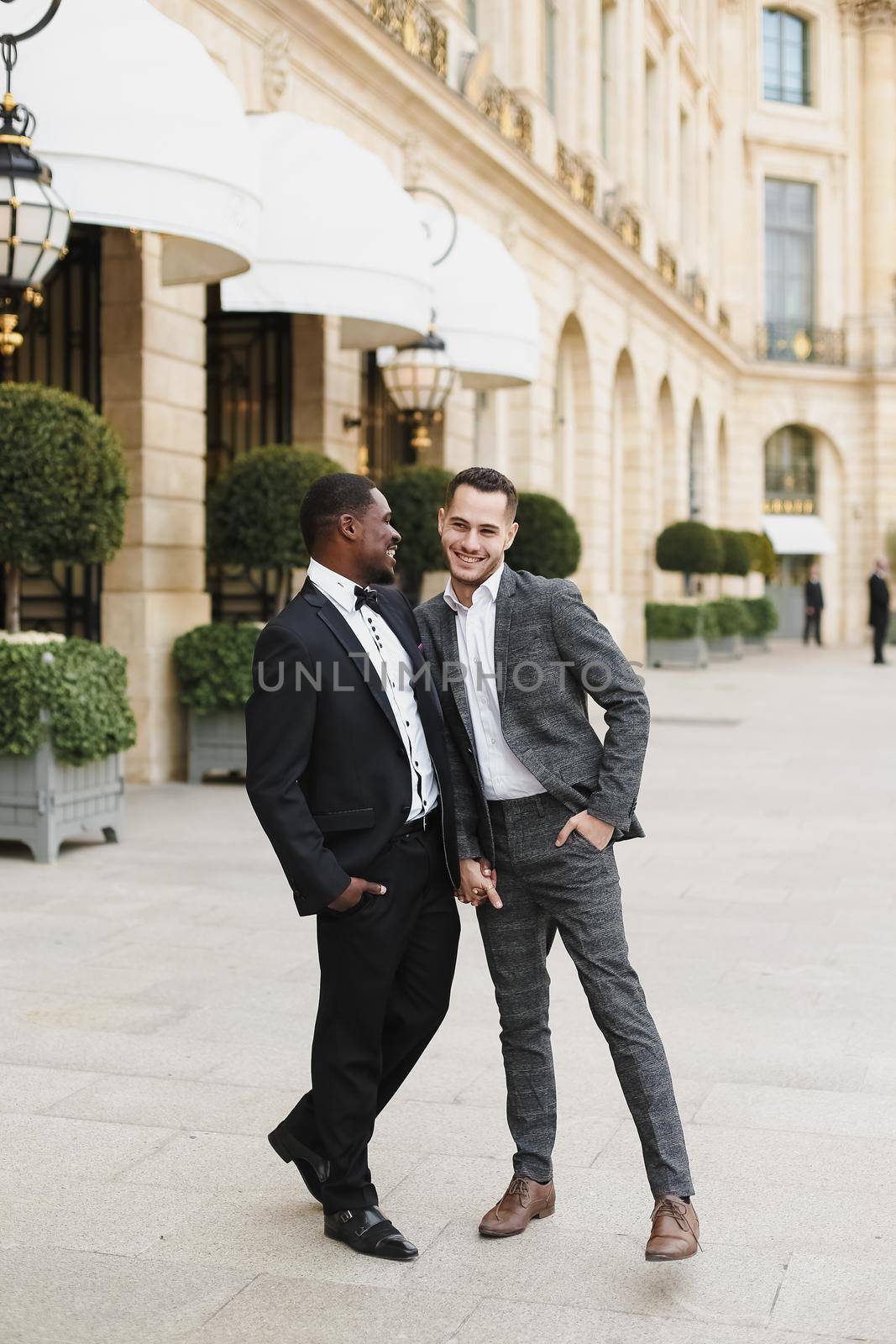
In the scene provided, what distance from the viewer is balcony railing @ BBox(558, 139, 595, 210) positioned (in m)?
23.8

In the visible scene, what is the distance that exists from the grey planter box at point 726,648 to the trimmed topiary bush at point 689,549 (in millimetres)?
2535

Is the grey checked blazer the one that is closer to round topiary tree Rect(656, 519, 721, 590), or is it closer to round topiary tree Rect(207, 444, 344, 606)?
round topiary tree Rect(207, 444, 344, 606)

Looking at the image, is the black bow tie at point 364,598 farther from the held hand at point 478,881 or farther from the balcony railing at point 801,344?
the balcony railing at point 801,344

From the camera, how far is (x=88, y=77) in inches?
363

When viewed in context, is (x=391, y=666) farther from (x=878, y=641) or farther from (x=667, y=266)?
(x=667, y=266)

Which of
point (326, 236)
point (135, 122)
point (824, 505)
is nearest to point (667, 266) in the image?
point (824, 505)

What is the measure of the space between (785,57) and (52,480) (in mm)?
39862

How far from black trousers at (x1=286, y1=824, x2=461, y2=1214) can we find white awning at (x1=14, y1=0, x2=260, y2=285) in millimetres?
6453

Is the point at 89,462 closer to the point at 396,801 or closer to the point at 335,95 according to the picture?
the point at 396,801

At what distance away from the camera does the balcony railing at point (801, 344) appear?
43.8 meters

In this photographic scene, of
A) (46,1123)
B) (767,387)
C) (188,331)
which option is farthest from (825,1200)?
(767,387)

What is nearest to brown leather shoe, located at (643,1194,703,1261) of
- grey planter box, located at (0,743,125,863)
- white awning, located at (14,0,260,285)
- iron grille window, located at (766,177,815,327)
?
grey planter box, located at (0,743,125,863)

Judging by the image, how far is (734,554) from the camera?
31.7 metres

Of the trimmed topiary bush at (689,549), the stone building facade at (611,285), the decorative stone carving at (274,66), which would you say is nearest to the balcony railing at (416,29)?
Result: the stone building facade at (611,285)
